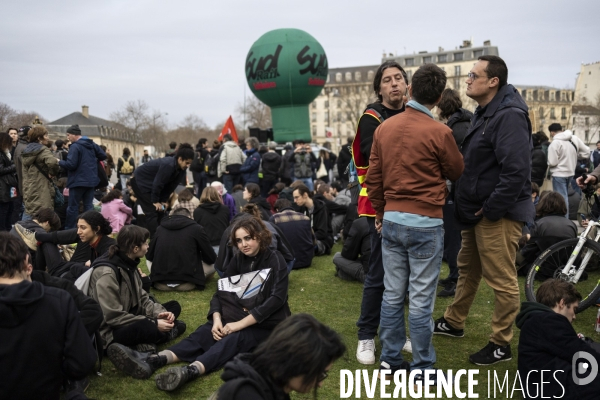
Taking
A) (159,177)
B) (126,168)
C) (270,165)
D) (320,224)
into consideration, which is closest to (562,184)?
(320,224)

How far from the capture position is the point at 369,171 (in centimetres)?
400

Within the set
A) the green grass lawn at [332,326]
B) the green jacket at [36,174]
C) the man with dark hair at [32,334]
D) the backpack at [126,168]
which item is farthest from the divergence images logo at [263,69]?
the man with dark hair at [32,334]

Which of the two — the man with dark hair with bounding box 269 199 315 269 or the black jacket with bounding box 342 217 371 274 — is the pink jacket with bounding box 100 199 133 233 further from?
the black jacket with bounding box 342 217 371 274

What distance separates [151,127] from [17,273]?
268 ft

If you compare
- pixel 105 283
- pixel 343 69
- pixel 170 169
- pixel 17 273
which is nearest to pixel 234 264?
pixel 105 283

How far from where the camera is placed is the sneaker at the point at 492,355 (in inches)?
170

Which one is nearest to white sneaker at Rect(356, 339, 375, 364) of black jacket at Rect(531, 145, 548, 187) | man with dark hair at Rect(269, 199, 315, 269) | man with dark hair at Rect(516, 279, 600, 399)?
man with dark hair at Rect(516, 279, 600, 399)

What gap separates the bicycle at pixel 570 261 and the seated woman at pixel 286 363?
373 cm

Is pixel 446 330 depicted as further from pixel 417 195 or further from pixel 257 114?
pixel 257 114

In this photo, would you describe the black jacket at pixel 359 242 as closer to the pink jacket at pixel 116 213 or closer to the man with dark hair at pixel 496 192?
the man with dark hair at pixel 496 192

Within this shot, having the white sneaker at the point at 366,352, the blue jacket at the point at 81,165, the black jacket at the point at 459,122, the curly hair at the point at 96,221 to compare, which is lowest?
the white sneaker at the point at 366,352

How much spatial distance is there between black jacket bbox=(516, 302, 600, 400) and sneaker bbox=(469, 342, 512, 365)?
861 mm

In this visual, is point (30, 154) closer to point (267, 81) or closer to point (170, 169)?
point (170, 169)

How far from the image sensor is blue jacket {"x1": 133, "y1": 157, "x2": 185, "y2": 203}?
349 inches
